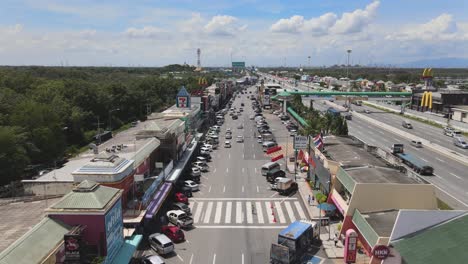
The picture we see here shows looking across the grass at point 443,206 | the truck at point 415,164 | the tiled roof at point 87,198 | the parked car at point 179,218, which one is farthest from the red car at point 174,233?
the truck at point 415,164

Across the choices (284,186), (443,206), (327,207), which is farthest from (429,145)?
(327,207)

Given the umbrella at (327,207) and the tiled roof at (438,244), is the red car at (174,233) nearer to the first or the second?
the umbrella at (327,207)

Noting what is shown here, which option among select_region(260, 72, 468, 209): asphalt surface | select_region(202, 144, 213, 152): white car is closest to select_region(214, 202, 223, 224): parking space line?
select_region(202, 144, 213, 152): white car

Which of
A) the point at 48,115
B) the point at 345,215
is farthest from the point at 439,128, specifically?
the point at 48,115

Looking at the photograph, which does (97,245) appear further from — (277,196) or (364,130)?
(364,130)

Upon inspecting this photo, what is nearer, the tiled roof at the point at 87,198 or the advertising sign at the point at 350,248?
the tiled roof at the point at 87,198

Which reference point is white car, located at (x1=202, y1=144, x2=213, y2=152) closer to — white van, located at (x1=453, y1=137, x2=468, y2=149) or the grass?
the grass
